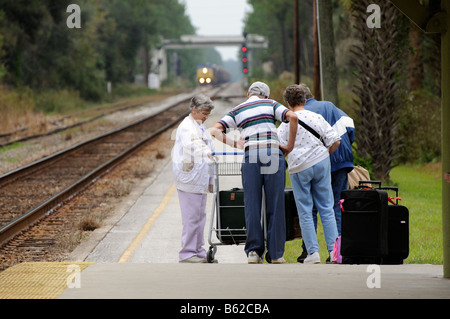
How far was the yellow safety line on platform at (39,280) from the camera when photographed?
18.0ft

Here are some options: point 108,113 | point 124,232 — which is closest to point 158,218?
point 124,232

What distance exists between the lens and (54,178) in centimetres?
1755

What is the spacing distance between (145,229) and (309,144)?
431 cm

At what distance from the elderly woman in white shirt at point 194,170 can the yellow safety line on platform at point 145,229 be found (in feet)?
4.67

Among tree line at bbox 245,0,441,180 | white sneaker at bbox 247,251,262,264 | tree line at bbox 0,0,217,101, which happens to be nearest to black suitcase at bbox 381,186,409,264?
white sneaker at bbox 247,251,262,264

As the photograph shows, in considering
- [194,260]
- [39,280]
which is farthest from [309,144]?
[39,280]

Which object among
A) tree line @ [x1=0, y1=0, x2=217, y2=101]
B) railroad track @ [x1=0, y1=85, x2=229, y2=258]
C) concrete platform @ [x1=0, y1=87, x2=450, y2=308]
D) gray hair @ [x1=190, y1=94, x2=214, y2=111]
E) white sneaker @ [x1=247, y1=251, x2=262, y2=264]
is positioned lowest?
railroad track @ [x1=0, y1=85, x2=229, y2=258]

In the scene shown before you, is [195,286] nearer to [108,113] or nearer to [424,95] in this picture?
[424,95]

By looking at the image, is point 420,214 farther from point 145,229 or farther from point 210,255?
point 210,255

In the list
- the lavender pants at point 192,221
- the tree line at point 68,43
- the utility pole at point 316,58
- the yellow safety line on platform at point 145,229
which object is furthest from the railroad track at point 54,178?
the tree line at point 68,43

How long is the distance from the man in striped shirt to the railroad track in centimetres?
422

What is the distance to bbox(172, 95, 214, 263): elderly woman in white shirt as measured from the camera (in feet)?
25.5

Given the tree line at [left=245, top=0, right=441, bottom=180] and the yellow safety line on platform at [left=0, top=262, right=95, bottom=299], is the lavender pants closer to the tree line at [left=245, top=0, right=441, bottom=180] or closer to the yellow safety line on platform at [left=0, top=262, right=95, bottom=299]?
the yellow safety line on platform at [left=0, top=262, right=95, bottom=299]
